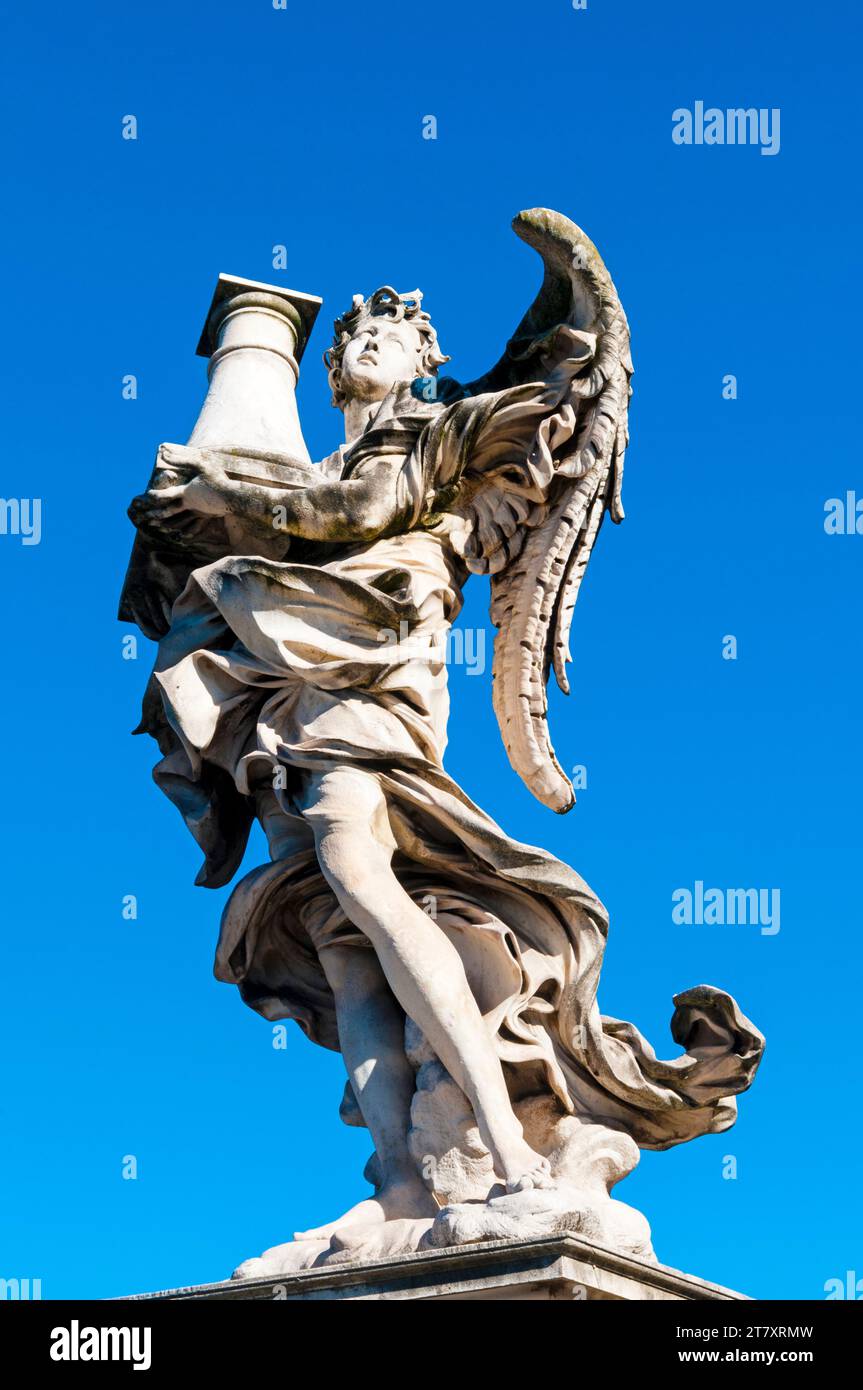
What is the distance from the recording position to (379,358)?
8836 mm

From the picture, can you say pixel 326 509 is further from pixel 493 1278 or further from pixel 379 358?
pixel 493 1278

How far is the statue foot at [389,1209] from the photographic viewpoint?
693cm

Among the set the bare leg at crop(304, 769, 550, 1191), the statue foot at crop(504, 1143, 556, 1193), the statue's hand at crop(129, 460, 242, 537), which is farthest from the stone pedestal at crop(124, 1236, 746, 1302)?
the statue's hand at crop(129, 460, 242, 537)

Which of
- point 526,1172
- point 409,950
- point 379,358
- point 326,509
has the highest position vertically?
point 379,358

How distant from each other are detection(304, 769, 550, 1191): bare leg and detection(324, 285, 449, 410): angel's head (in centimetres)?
212

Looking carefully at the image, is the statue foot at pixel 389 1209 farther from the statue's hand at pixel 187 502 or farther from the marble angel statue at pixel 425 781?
the statue's hand at pixel 187 502

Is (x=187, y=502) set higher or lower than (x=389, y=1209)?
higher

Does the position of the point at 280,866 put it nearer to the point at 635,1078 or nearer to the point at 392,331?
the point at 635,1078

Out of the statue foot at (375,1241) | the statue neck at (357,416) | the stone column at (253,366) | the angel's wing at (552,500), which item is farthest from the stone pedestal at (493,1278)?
the statue neck at (357,416)

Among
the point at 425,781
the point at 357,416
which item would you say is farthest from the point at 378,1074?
the point at 357,416

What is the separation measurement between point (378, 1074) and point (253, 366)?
3371 mm

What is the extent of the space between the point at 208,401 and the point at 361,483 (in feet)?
3.80

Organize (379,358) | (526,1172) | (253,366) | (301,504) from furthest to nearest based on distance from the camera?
(253,366)
(379,358)
(301,504)
(526,1172)
